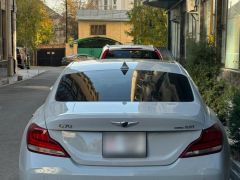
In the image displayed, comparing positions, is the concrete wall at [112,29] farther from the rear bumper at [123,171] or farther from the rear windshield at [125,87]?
the rear bumper at [123,171]

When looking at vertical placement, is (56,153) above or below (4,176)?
above

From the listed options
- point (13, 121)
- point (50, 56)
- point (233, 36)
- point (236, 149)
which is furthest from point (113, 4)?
point (236, 149)

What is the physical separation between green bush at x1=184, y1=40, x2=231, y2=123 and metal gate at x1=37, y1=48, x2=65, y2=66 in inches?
1982

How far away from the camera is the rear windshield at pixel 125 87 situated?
4.77 metres

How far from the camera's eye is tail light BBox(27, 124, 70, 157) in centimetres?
418

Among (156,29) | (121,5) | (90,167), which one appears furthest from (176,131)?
(121,5)

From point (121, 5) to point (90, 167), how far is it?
88.4 m

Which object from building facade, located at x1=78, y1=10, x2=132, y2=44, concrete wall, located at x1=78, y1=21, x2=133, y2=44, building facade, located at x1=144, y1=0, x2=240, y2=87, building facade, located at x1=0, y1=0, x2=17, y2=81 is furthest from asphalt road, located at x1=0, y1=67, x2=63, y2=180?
concrete wall, located at x1=78, y1=21, x2=133, y2=44

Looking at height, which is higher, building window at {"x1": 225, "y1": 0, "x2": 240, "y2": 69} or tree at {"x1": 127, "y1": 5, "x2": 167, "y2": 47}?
tree at {"x1": 127, "y1": 5, "x2": 167, "y2": 47}

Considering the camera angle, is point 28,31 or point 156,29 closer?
point 156,29

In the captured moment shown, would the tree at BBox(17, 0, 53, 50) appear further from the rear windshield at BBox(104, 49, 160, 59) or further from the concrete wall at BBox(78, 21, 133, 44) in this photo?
the rear windshield at BBox(104, 49, 160, 59)

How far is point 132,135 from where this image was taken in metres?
4.14

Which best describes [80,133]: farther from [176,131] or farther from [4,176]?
[4,176]

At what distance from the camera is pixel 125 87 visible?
196 inches
